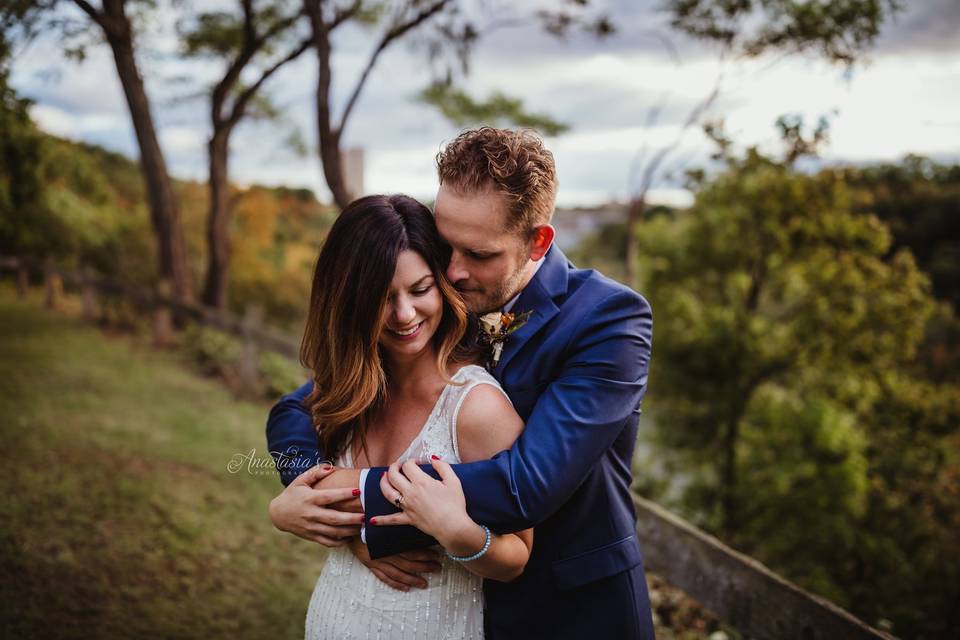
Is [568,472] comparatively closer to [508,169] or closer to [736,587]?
[508,169]

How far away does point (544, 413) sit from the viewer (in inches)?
71.6

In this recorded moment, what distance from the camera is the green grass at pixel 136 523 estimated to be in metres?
3.55

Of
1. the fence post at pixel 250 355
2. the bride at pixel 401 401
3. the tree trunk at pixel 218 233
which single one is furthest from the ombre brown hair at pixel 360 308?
the tree trunk at pixel 218 233

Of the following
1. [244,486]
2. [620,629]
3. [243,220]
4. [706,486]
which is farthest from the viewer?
[243,220]

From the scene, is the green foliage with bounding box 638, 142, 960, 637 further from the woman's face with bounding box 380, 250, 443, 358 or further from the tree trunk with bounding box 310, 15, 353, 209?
the woman's face with bounding box 380, 250, 443, 358

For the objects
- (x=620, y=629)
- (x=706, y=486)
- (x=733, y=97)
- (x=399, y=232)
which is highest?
(x=733, y=97)

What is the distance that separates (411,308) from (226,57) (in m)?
13.1

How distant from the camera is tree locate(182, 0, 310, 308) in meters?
10.9

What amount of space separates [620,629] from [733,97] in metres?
9.65

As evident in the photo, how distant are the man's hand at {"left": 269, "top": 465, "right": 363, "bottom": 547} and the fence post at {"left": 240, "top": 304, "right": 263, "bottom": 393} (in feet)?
22.7

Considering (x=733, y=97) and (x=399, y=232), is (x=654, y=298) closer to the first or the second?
(x=733, y=97)

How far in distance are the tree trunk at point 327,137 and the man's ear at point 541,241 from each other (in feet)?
17.0

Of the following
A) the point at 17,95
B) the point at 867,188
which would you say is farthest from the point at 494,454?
the point at 867,188

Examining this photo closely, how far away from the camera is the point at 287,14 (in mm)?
11031
